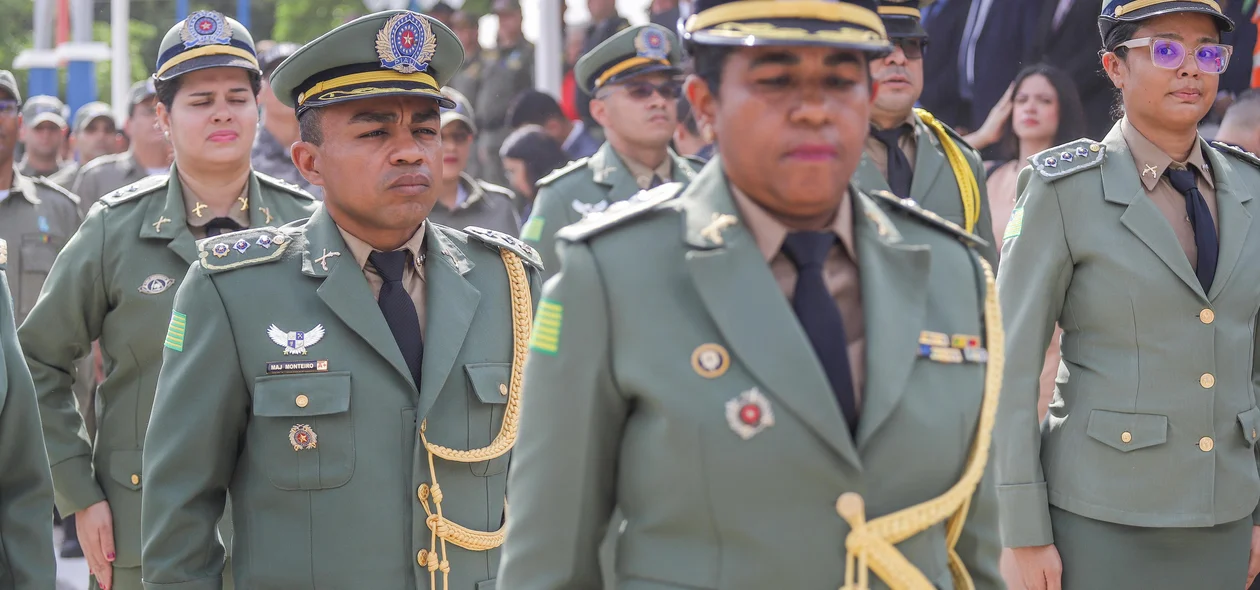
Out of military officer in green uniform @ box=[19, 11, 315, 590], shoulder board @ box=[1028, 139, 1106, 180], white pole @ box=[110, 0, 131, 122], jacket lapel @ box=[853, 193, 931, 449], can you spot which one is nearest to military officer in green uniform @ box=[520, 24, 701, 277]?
military officer in green uniform @ box=[19, 11, 315, 590]

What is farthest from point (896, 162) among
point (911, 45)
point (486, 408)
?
point (486, 408)

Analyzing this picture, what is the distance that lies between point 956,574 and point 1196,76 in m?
2.36

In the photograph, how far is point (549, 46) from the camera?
A: 12133mm

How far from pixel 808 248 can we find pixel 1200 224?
2.40 meters

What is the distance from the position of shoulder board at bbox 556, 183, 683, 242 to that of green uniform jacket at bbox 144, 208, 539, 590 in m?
1.14

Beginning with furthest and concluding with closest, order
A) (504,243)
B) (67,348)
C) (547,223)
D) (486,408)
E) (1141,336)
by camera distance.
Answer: (547,223)
(67,348)
(1141,336)
(504,243)
(486,408)

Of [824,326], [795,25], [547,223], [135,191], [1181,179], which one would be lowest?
[547,223]

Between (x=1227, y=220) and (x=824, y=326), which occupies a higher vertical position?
(x=824, y=326)

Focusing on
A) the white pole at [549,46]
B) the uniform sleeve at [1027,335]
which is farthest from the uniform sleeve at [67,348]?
the white pole at [549,46]

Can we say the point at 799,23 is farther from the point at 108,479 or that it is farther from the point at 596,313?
the point at 108,479

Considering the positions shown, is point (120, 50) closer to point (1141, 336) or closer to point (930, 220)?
point (1141, 336)

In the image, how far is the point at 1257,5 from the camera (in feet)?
24.1

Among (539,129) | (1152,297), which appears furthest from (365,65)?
(539,129)

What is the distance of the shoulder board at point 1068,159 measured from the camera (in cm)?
472
